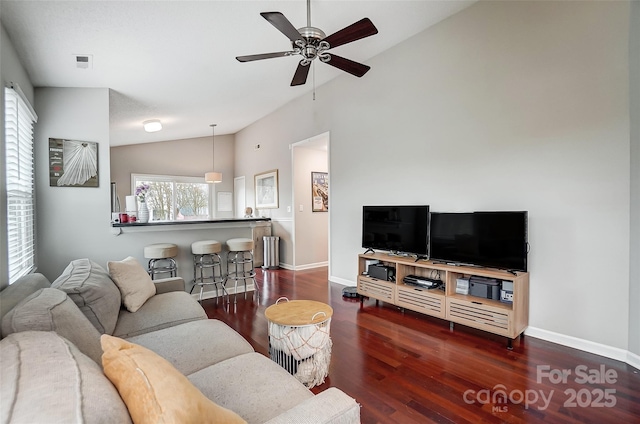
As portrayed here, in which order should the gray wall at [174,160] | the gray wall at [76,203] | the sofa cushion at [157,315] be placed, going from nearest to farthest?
the sofa cushion at [157,315], the gray wall at [76,203], the gray wall at [174,160]

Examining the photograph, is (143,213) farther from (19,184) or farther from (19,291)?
(19,291)

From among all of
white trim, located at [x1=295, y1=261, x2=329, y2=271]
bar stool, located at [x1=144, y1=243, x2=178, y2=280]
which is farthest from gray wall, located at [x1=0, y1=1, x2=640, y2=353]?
white trim, located at [x1=295, y1=261, x2=329, y2=271]

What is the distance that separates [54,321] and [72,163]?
2856 mm

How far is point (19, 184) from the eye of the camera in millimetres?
2465

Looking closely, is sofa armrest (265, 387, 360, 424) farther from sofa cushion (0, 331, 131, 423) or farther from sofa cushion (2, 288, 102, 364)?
sofa cushion (2, 288, 102, 364)

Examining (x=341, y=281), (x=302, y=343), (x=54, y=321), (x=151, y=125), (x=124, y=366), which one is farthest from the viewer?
(x=151, y=125)

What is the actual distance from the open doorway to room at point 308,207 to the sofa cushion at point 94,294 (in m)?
3.94

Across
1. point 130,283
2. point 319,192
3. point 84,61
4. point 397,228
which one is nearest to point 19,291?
point 130,283

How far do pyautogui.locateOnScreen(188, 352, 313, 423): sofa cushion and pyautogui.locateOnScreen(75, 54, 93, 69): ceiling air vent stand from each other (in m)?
3.00

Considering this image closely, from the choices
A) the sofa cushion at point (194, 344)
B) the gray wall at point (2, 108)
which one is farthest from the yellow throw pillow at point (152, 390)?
the gray wall at point (2, 108)

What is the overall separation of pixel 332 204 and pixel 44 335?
4136 millimetres

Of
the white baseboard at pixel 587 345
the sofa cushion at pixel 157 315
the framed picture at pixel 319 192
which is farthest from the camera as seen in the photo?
the framed picture at pixel 319 192

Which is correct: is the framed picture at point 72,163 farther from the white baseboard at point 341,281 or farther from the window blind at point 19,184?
the white baseboard at point 341,281

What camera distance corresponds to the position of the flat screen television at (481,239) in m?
2.68
